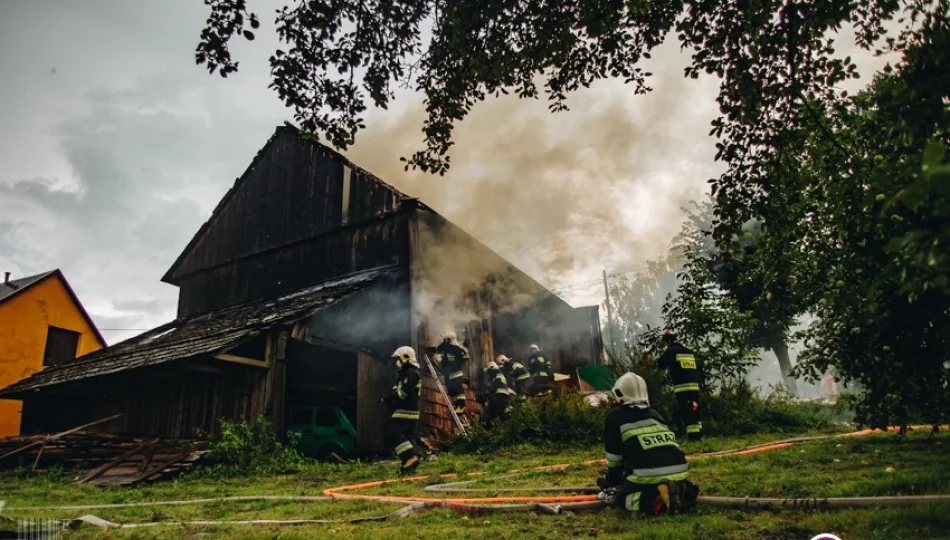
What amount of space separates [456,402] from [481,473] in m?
5.62

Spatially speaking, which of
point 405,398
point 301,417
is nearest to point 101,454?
point 301,417

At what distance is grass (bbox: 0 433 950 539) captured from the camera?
134 inches

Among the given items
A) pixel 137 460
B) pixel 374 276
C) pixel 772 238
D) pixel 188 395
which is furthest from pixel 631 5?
pixel 188 395

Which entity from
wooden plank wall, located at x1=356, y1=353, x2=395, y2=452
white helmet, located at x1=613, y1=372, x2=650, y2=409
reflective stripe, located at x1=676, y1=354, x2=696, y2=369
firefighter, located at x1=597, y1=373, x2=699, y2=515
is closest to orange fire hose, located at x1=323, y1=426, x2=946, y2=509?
firefighter, located at x1=597, y1=373, x2=699, y2=515

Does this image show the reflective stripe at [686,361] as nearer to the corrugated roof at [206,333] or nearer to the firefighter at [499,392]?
the firefighter at [499,392]

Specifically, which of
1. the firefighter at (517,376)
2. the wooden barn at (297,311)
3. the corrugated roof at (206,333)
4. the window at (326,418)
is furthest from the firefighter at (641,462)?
the firefighter at (517,376)

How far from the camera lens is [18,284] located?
74.9 ft

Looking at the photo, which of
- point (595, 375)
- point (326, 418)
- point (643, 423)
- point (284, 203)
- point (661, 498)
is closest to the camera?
point (661, 498)

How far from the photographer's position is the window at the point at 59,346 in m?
23.0

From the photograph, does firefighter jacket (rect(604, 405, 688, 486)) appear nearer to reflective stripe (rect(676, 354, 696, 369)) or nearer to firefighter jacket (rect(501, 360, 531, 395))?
reflective stripe (rect(676, 354, 696, 369))

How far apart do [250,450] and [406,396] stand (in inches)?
156

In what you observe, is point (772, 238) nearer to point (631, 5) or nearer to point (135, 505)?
point (631, 5)

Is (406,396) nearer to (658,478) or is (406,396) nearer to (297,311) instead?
(297,311)

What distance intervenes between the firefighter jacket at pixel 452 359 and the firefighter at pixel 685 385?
5638 mm
